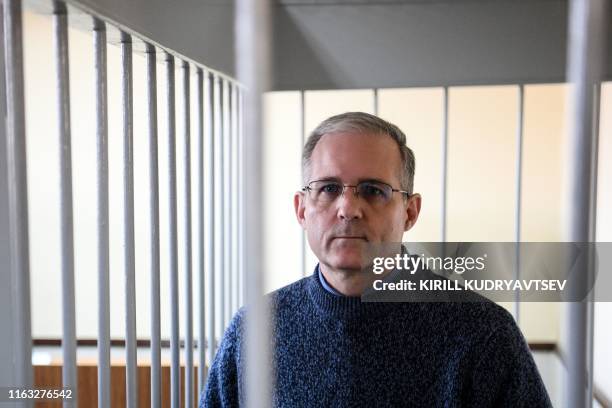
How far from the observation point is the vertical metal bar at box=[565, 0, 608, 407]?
397 millimetres

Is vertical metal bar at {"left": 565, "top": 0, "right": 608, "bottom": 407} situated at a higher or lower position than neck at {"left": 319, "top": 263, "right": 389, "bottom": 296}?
higher

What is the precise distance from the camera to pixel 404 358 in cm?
74

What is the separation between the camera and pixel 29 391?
1.76ft

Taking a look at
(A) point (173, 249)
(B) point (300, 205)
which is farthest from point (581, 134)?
(A) point (173, 249)

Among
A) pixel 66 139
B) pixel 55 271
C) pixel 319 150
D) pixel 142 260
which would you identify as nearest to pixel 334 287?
pixel 319 150

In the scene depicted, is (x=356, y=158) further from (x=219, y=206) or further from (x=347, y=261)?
(x=219, y=206)

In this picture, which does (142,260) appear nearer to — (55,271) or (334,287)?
(55,271)

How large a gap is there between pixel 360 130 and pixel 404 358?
301mm

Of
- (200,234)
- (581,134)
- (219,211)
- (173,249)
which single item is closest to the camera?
(581,134)

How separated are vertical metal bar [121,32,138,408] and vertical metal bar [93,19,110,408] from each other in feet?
0.19

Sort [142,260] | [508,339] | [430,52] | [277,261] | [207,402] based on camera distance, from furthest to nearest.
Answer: [142,260] < [277,261] < [430,52] < [207,402] < [508,339]

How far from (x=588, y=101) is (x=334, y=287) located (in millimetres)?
468

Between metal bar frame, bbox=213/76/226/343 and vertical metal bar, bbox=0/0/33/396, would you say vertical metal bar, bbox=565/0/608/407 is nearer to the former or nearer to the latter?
vertical metal bar, bbox=0/0/33/396

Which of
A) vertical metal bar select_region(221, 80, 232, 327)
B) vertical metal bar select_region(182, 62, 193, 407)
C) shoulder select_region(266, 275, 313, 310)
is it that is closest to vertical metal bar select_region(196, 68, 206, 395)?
vertical metal bar select_region(182, 62, 193, 407)
